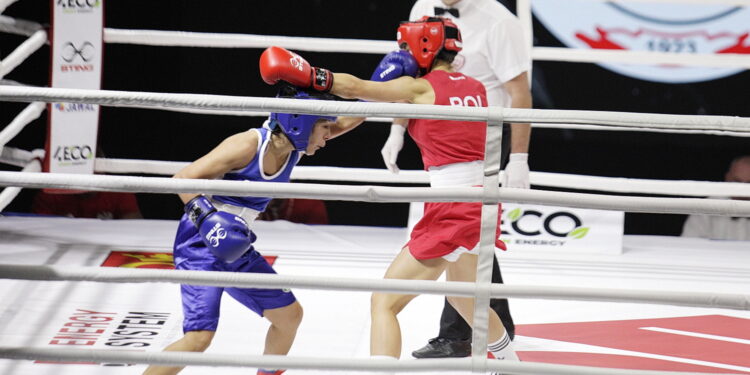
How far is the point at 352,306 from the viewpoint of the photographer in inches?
135

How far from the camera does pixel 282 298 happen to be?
8.29ft

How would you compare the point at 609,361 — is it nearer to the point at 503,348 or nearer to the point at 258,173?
the point at 503,348

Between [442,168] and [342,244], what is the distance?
1.55 meters

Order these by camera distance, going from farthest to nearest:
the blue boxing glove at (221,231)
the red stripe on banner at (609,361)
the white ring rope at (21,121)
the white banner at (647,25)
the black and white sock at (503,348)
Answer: the white banner at (647,25)
the white ring rope at (21,121)
the red stripe on banner at (609,361)
the black and white sock at (503,348)
the blue boxing glove at (221,231)

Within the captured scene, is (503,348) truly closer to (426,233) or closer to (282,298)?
(426,233)

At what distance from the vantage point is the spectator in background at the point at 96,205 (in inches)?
Result: 185

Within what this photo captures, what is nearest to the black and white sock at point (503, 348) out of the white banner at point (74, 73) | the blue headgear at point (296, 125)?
the blue headgear at point (296, 125)

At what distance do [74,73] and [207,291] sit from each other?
2.24 m

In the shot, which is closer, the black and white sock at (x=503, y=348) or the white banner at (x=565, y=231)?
the black and white sock at (x=503, y=348)

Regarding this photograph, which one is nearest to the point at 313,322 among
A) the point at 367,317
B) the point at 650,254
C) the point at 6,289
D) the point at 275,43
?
the point at 367,317

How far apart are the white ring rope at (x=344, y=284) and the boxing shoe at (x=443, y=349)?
1.17 meters

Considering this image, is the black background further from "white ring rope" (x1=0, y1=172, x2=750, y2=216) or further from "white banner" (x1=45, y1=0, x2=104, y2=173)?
"white ring rope" (x1=0, y1=172, x2=750, y2=216)

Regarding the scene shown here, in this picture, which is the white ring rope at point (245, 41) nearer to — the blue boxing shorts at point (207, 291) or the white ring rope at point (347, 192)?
the blue boxing shorts at point (207, 291)

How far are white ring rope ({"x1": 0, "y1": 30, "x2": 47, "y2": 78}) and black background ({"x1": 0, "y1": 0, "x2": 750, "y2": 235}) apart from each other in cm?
66
